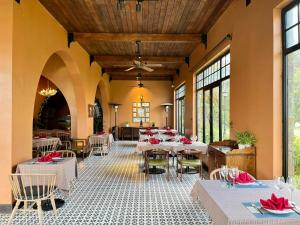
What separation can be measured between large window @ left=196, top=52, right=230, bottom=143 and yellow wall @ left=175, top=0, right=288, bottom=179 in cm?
80

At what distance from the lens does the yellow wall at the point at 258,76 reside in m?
3.86

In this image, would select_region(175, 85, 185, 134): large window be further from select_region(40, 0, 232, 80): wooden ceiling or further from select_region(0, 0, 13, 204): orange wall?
select_region(0, 0, 13, 204): orange wall

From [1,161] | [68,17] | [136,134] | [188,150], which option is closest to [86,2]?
[68,17]

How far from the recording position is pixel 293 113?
145 inches

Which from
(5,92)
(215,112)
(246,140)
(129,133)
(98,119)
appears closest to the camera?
(5,92)

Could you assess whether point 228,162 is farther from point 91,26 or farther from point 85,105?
point 85,105

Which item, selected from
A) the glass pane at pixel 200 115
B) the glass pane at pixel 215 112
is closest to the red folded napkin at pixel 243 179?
the glass pane at pixel 215 112

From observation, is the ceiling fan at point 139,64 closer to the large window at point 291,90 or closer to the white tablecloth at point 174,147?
the white tablecloth at point 174,147

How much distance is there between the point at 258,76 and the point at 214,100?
316 cm

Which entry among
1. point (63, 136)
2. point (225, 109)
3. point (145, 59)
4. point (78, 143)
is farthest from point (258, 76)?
point (63, 136)

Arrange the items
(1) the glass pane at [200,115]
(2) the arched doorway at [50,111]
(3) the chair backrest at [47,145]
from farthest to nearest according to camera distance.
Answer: (2) the arched doorway at [50,111], (1) the glass pane at [200,115], (3) the chair backrest at [47,145]

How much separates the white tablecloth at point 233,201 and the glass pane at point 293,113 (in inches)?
31.9

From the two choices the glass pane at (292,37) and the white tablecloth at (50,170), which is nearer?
the glass pane at (292,37)

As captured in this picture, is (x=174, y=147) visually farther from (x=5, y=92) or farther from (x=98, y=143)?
(x=98, y=143)
